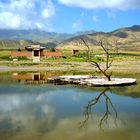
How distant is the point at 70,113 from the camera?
31.5m

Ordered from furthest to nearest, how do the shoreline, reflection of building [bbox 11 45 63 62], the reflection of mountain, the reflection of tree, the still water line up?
reflection of building [bbox 11 45 63 62] → the shoreline → the reflection of tree → the still water → the reflection of mountain

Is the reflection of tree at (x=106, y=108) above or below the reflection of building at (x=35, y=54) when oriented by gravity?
below

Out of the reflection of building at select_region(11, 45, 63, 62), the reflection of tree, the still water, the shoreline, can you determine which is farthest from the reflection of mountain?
the reflection of building at select_region(11, 45, 63, 62)

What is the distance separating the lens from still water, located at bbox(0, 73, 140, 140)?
2448cm

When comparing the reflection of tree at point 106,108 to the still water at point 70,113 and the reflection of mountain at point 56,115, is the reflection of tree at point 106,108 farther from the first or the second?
the reflection of mountain at point 56,115

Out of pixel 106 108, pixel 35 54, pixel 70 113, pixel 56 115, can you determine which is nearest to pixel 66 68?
pixel 35 54

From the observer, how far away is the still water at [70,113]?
24484 millimetres

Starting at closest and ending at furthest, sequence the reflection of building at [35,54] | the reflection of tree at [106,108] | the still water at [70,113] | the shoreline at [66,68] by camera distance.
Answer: the still water at [70,113]
the reflection of tree at [106,108]
the shoreline at [66,68]
the reflection of building at [35,54]

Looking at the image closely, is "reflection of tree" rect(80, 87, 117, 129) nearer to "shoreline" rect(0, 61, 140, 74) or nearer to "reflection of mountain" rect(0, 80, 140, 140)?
"reflection of mountain" rect(0, 80, 140, 140)

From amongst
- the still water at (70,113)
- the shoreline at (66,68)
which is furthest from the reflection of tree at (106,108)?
the shoreline at (66,68)

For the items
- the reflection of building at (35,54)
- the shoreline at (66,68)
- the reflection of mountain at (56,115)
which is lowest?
the reflection of mountain at (56,115)

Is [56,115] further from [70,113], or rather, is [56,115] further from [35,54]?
[35,54]

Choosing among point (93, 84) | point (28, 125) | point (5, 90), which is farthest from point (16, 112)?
point (93, 84)

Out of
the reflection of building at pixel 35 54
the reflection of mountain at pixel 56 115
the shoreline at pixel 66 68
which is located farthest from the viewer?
the reflection of building at pixel 35 54
